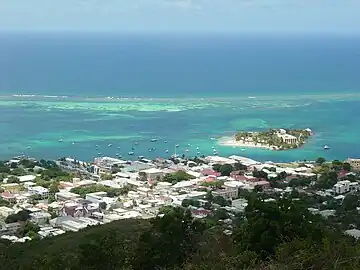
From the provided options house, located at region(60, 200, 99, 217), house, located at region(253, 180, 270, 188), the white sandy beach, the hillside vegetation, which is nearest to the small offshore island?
the white sandy beach

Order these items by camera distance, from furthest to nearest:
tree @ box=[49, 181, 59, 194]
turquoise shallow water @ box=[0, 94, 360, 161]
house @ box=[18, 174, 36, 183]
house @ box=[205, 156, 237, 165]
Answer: turquoise shallow water @ box=[0, 94, 360, 161]
house @ box=[205, 156, 237, 165]
house @ box=[18, 174, 36, 183]
tree @ box=[49, 181, 59, 194]

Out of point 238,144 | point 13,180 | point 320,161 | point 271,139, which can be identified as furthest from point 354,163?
point 13,180

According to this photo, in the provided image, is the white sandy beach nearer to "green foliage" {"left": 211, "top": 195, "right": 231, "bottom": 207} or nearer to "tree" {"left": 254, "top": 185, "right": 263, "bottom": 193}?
"tree" {"left": 254, "top": 185, "right": 263, "bottom": 193}

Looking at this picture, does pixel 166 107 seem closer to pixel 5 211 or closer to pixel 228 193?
pixel 228 193

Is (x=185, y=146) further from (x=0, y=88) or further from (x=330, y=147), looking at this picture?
(x=0, y=88)

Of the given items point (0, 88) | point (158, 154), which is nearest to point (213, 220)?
point (158, 154)

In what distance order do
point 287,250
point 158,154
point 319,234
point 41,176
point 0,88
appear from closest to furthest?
point 287,250
point 319,234
point 41,176
point 158,154
point 0,88

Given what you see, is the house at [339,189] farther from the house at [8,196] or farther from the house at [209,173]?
the house at [8,196]
